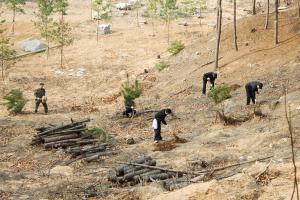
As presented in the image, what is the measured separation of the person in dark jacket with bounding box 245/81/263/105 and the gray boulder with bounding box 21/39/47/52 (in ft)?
103

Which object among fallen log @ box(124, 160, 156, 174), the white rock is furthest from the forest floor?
fallen log @ box(124, 160, 156, 174)

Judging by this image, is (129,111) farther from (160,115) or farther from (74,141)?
(160,115)

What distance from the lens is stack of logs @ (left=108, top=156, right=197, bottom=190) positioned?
1611cm

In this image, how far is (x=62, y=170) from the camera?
1889 cm

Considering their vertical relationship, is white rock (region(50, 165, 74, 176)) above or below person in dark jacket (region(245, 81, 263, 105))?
below

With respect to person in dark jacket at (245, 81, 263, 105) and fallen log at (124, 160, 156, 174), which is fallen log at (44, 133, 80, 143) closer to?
fallen log at (124, 160, 156, 174)

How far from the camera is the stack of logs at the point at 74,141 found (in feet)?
66.7

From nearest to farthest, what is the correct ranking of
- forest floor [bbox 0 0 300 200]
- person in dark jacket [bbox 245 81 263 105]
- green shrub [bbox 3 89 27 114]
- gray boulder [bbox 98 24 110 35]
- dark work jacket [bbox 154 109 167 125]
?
forest floor [bbox 0 0 300 200]
dark work jacket [bbox 154 109 167 125]
person in dark jacket [bbox 245 81 263 105]
green shrub [bbox 3 89 27 114]
gray boulder [bbox 98 24 110 35]

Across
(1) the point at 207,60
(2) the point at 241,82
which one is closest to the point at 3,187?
(2) the point at 241,82

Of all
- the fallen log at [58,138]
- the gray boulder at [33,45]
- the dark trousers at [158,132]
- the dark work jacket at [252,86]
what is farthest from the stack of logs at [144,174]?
the gray boulder at [33,45]

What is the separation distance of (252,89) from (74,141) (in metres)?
8.31

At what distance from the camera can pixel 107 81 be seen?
1563 inches

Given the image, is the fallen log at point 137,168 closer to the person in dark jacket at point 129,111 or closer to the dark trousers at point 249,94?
the dark trousers at point 249,94

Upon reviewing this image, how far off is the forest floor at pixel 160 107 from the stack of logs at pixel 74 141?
1.39 feet
